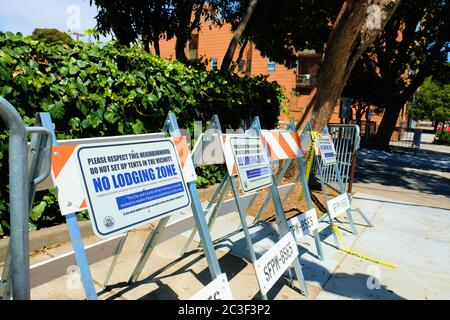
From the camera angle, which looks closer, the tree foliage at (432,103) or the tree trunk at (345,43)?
the tree trunk at (345,43)

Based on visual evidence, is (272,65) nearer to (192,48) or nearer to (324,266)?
(192,48)

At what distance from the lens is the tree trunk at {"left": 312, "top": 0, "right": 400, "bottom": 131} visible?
5.67 m

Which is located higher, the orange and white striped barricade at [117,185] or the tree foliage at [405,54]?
the tree foliage at [405,54]

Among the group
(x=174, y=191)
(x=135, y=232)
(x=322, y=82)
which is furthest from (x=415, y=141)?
(x=174, y=191)

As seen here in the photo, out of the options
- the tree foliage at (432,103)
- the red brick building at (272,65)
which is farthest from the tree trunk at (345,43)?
the tree foliage at (432,103)

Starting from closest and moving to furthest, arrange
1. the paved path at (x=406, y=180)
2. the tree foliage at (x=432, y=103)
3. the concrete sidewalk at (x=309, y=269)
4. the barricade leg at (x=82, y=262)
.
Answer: the barricade leg at (x=82, y=262) → the concrete sidewalk at (x=309, y=269) → the paved path at (x=406, y=180) → the tree foliage at (x=432, y=103)

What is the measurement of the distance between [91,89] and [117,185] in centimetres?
264

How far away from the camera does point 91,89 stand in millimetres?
4102

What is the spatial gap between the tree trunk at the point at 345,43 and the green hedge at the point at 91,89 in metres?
2.15

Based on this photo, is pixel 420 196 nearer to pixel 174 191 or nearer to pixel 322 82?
pixel 322 82

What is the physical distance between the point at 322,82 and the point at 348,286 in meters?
4.12

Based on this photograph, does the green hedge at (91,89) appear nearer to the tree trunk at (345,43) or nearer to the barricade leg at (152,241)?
the barricade leg at (152,241)

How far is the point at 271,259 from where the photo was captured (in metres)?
2.75

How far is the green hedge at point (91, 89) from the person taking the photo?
3471mm
